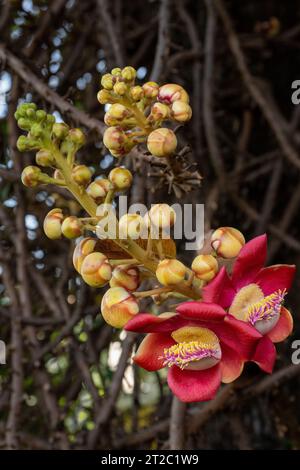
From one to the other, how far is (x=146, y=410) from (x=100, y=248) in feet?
4.04

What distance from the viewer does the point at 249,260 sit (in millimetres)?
562

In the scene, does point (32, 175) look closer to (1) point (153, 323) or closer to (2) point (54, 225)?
(2) point (54, 225)

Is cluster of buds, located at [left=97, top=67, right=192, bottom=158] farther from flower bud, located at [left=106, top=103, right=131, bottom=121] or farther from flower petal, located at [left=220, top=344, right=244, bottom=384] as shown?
flower petal, located at [left=220, top=344, right=244, bottom=384]

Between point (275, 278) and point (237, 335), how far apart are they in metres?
0.07

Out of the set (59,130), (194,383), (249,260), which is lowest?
(194,383)

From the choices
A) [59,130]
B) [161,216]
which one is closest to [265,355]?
[161,216]

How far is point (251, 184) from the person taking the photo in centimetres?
159

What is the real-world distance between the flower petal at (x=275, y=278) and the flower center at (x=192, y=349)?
6 centimetres

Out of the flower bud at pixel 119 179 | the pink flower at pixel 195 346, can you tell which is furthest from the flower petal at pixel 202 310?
the flower bud at pixel 119 179

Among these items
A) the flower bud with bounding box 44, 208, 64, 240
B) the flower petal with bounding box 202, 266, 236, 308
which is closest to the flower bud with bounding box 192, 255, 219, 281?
the flower petal with bounding box 202, 266, 236, 308

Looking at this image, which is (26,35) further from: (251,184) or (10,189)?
(251,184)

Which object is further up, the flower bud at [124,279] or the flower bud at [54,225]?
the flower bud at [54,225]

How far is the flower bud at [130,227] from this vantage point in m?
0.52

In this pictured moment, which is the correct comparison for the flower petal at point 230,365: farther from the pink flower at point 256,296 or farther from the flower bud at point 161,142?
the flower bud at point 161,142
